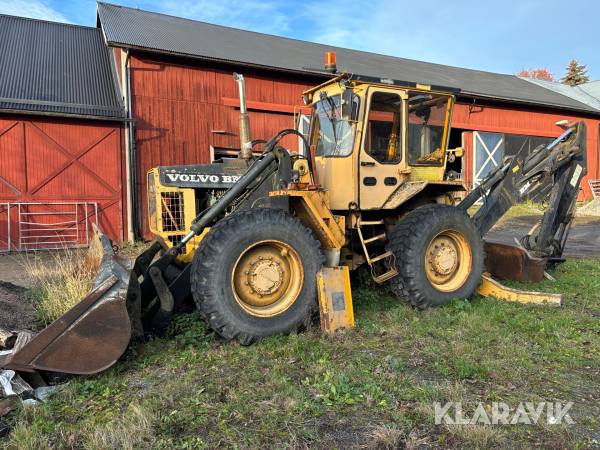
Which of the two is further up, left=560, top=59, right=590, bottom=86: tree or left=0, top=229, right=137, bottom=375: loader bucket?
left=560, top=59, right=590, bottom=86: tree

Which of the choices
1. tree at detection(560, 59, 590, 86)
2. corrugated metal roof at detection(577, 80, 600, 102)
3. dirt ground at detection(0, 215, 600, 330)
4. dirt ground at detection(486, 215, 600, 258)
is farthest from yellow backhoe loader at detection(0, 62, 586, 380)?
tree at detection(560, 59, 590, 86)

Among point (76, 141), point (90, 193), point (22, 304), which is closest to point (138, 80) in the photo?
point (76, 141)

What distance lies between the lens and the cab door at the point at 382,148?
17.4ft

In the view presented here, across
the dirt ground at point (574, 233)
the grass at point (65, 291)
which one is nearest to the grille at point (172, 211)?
the grass at point (65, 291)

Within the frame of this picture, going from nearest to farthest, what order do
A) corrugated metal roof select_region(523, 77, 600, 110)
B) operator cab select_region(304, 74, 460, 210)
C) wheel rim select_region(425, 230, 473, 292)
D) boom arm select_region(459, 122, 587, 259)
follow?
operator cab select_region(304, 74, 460, 210) < wheel rim select_region(425, 230, 473, 292) < boom arm select_region(459, 122, 587, 259) < corrugated metal roof select_region(523, 77, 600, 110)

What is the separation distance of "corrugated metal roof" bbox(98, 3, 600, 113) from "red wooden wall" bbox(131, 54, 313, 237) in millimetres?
547

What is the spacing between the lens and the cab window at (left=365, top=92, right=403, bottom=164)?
534 centimetres

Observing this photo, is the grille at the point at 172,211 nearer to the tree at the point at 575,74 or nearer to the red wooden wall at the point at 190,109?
the red wooden wall at the point at 190,109

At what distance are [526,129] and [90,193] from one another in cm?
1806

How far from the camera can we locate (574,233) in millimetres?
14500

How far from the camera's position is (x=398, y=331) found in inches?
179

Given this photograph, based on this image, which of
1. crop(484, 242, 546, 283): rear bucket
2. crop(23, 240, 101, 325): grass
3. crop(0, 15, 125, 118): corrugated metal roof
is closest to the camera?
crop(23, 240, 101, 325): grass

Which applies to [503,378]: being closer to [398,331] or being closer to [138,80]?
[398,331]

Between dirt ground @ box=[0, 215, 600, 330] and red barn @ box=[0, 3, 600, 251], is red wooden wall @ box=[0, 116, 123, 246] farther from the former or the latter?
dirt ground @ box=[0, 215, 600, 330]
